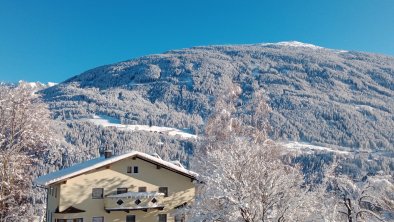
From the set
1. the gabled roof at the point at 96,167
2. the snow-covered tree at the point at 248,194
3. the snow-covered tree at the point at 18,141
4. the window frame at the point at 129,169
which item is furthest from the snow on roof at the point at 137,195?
the snow-covered tree at the point at 248,194

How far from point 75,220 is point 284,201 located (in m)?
22.3

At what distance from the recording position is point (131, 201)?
40.9 metres

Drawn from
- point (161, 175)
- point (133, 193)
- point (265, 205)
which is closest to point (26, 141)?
point (133, 193)

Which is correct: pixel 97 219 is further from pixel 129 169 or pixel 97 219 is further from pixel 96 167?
pixel 129 169

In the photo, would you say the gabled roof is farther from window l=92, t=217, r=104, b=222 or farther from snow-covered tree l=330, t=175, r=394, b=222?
snow-covered tree l=330, t=175, r=394, b=222

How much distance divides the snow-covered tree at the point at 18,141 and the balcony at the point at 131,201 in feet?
21.9

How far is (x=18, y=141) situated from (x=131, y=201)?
34.6 ft

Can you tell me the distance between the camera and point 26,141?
1387 inches

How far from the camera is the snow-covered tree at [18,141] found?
34438mm

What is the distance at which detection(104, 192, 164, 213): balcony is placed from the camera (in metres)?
40.6

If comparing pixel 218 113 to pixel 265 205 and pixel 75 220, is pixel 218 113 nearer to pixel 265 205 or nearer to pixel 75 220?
pixel 75 220

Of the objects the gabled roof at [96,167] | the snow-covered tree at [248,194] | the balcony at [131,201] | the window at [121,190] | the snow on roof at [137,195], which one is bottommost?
the snow-covered tree at [248,194]

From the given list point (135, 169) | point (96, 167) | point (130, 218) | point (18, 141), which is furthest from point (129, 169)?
point (18, 141)

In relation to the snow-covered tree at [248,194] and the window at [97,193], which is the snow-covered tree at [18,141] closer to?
the window at [97,193]
